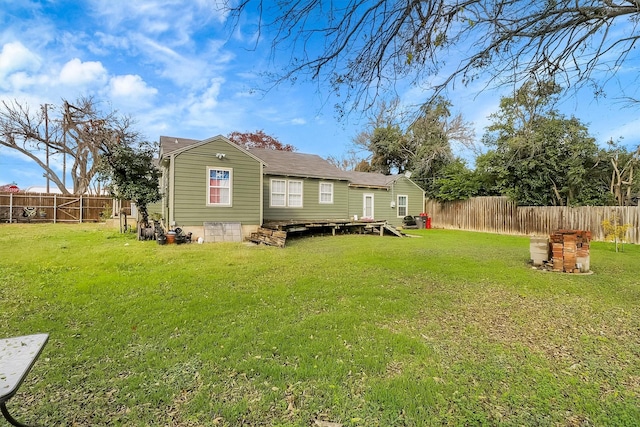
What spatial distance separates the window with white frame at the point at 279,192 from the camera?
45.9 feet

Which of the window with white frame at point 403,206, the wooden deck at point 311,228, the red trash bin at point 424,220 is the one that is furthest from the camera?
the window with white frame at point 403,206

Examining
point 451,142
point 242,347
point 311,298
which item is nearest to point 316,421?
point 242,347

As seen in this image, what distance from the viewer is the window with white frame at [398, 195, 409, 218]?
2020 centimetres

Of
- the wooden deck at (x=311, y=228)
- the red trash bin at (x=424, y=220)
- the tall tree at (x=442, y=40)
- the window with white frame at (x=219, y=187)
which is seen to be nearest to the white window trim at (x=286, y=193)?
the wooden deck at (x=311, y=228)

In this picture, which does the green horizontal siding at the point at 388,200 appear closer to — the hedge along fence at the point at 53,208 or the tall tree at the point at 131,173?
the tall tree at the point at 131,173

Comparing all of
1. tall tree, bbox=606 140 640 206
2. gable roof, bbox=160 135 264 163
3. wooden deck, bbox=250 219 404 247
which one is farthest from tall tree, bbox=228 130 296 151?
tall tree, bbox=606 140 640 206

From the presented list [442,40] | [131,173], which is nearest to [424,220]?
[131,173]

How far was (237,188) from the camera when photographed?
11.8m

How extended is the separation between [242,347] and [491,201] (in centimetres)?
1740

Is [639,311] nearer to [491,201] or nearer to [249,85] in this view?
[249,85]

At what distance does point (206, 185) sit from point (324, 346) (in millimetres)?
9416

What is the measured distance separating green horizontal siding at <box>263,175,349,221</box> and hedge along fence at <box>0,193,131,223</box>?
12.3 metres

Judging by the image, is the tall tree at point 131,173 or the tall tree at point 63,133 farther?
the tall tree at point 63,133

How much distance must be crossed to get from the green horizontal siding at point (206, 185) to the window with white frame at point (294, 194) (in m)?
2.46
